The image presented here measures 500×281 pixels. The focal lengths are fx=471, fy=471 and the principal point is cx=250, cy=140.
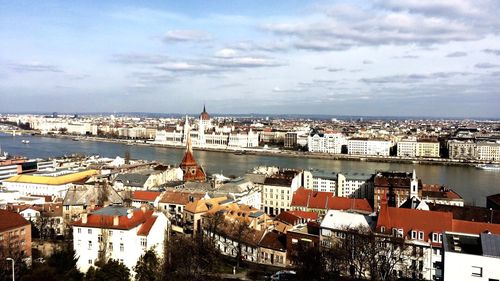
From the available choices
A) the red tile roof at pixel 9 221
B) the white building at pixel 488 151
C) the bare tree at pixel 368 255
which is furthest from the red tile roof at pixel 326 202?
the white building at pixel 488 151

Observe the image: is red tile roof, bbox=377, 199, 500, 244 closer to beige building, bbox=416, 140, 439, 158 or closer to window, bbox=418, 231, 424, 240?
window, bbox=418, 231, 424, 240

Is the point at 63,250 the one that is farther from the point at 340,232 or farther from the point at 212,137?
the point at 212,137

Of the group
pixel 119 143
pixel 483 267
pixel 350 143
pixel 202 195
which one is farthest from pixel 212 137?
pixel 483 267

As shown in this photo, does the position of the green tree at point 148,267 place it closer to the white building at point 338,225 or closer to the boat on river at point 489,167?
the white building at point 338,225

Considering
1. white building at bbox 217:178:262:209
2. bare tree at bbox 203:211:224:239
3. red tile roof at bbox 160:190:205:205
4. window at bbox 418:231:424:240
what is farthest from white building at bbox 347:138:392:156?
window at bbox 418:231:424:240

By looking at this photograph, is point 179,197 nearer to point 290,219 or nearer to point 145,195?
point 145,195
